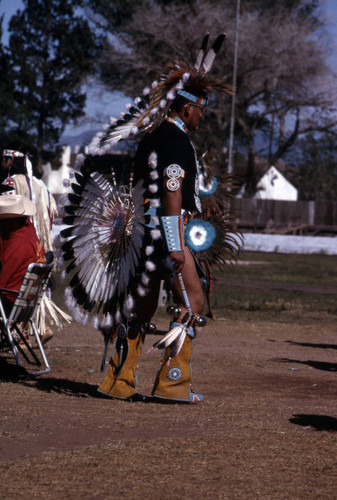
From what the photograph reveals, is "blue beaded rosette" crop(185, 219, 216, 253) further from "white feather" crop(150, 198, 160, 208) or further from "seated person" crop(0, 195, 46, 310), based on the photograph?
"seated person" crop(0, 195, 46, 310)

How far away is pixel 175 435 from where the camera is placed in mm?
4938

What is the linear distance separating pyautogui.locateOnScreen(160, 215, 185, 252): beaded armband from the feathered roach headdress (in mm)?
708

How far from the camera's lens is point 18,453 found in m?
4.42

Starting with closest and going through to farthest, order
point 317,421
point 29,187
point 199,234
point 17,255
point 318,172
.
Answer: point 317,421 → point 199,234 → point 17,255 → point 29,187 → point 318,172

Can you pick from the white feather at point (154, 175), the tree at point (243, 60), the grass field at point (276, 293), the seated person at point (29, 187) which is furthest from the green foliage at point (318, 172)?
the white feather at point (154, 175)

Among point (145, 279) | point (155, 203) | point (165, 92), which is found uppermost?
point (165, 92)

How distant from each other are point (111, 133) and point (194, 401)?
1.92m

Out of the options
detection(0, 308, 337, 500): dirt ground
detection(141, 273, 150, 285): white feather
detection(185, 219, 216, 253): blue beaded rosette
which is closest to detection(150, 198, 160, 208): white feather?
detection(141, 273, 150, 285): white feather

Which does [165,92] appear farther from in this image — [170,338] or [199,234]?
[170,338]

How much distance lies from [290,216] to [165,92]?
3716 centimetres

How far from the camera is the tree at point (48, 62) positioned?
2016 inches

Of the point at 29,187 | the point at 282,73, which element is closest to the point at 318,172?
the point at 282,73

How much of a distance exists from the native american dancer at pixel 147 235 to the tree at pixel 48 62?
45.7 meters

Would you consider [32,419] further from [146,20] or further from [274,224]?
[146,20]
